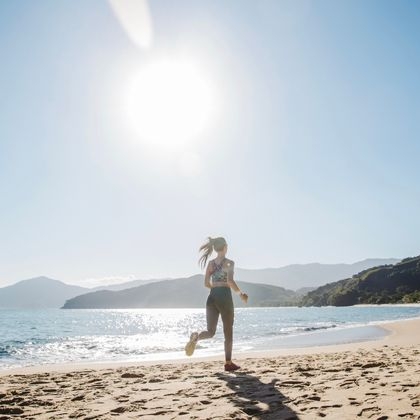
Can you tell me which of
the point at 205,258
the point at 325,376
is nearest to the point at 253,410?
the point at 325,376

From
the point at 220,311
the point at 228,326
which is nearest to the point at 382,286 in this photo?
the point at 228,326

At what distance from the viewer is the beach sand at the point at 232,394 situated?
4492mm

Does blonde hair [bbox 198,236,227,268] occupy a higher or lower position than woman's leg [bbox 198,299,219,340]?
higher

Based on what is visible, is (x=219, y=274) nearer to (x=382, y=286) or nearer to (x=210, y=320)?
(x=210, y=320)

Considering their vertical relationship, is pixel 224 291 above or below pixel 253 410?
above

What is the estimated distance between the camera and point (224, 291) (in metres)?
8.36

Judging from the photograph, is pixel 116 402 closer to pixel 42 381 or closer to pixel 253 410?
pixel 253 410

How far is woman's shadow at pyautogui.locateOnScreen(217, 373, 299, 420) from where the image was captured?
4446mm

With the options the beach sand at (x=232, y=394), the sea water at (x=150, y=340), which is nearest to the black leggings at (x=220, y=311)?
the beach sand at (x=232, y=394)

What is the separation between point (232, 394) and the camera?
18.4 feet

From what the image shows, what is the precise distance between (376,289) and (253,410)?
17135 centimetres

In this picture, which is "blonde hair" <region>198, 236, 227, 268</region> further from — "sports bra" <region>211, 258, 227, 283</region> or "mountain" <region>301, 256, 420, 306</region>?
"mountain" <region>301, 256, 420, 306</region>

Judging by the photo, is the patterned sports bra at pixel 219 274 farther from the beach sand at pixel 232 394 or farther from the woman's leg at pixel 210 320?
the beach sand at pixel 232 394

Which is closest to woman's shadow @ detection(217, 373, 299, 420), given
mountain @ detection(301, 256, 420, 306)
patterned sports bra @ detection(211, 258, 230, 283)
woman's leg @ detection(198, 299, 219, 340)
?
woman's leg @ detection(198, 299, 219, 340)
